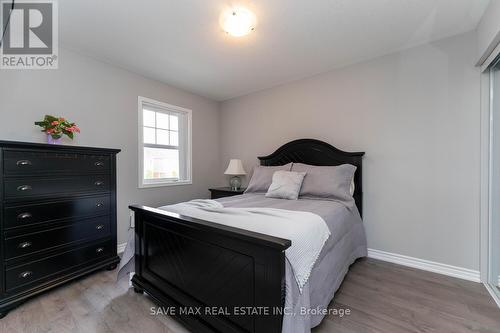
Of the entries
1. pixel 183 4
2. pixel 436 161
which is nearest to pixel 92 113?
pixel 183 4

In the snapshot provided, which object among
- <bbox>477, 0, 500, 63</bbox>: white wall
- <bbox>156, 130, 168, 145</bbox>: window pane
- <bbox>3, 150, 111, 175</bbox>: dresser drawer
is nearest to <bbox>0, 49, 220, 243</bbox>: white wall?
<bbox>156, 130, 168, 145</bbox>: window pane

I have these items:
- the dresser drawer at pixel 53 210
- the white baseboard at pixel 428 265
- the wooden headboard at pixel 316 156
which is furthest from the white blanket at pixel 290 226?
the white baseboard at pixel 428 265

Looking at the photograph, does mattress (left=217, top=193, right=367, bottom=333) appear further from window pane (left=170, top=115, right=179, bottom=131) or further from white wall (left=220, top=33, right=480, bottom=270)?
window pane (left=170, top=115, right=179, bottom=131)

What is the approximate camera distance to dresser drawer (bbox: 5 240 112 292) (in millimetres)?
1743

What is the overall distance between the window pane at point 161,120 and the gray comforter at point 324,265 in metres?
2.01

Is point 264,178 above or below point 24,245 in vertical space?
above

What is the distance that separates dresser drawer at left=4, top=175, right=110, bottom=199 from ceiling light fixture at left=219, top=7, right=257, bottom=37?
1.94 meters

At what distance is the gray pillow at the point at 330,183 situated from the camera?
8.01 feet

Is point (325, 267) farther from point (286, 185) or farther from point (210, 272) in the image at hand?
point (286, 185)

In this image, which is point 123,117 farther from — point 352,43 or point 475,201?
point 475,201

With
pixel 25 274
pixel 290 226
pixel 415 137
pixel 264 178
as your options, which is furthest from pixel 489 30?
pixel 25 274

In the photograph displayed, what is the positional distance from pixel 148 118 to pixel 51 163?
60.9 inches

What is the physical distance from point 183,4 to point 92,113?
5.72ft

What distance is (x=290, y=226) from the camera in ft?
4.56
